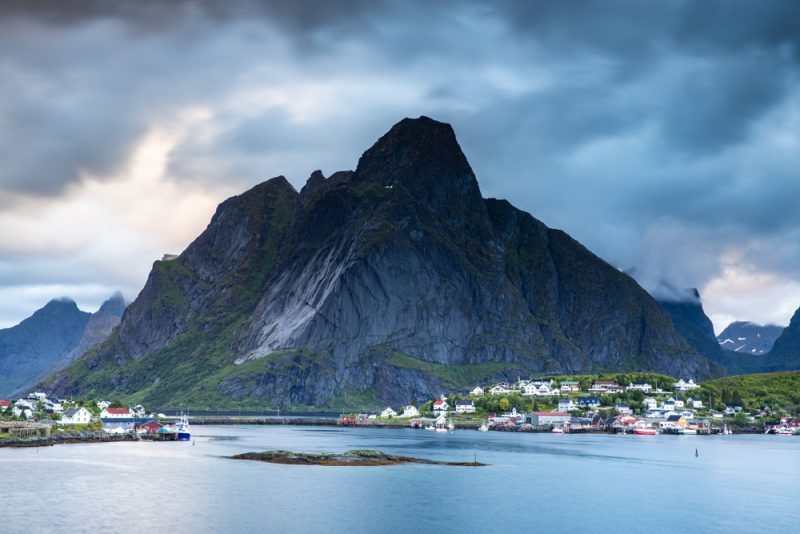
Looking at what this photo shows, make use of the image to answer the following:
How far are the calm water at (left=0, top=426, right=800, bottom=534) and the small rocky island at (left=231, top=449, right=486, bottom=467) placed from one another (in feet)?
15.1

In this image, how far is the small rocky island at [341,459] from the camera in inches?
4978

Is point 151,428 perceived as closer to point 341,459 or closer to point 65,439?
point 65,439

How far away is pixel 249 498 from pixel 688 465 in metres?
78.0

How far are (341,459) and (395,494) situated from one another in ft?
110

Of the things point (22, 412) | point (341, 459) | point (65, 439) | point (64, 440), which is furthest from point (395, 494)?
point (22, 412)

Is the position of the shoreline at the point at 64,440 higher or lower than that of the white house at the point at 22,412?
lower

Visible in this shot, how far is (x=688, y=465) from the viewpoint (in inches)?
5448

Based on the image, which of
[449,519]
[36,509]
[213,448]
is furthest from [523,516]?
[213,448]

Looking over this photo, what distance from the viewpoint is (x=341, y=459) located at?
129 metres

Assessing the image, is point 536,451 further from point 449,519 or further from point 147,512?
point 147,512

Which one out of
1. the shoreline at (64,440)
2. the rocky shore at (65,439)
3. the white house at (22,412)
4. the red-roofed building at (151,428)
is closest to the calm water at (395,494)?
the shoreline at (64,440)

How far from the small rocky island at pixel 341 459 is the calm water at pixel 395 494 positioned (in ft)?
15.1

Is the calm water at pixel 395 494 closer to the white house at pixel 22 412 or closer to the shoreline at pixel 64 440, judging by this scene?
the shoreline at pixel 64 440

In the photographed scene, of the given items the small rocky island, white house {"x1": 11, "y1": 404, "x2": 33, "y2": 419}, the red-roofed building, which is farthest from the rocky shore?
the small rocky island
